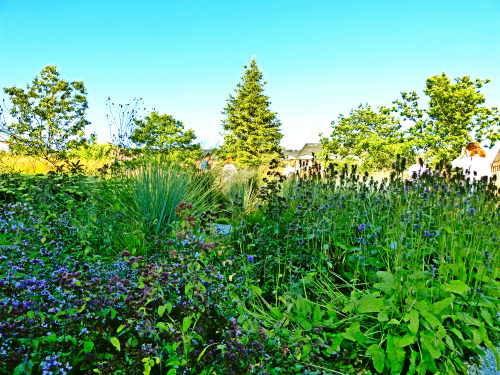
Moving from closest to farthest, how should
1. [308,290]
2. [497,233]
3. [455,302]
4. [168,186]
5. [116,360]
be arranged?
[116,360], [455,302], [308,290], [497,233], [168,186]

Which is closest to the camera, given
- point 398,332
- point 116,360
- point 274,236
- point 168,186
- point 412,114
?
point 116,360

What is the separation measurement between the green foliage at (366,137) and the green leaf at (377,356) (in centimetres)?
2463

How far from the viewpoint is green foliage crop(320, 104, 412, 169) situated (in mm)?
25641

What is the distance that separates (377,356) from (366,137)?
102ft

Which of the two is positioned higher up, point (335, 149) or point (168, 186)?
point (335, 149)

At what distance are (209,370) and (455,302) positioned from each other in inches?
78.6

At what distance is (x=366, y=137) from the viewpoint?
31.0 metres

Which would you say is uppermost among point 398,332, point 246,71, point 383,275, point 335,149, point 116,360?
point 246,71

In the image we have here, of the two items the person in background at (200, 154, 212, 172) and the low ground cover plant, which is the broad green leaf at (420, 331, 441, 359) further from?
the person in background at (200, 154, 212, 172)

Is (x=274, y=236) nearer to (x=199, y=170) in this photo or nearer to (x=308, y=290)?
(x=308, y=290)

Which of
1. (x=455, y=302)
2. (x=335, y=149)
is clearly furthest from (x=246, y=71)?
(x=455, y=302)

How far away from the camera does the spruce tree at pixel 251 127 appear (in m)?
37.2

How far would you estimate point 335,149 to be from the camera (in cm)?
3272

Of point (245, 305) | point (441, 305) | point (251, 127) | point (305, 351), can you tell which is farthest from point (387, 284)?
point (251, 127)
